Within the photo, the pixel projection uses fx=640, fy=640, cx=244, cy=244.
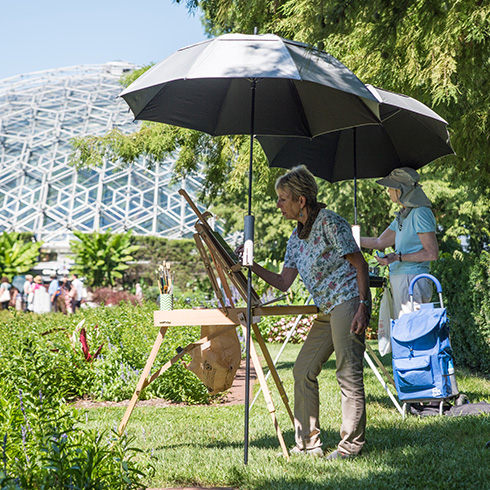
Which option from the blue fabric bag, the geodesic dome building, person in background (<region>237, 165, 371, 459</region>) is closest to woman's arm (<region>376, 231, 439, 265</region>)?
the blue fabric bag

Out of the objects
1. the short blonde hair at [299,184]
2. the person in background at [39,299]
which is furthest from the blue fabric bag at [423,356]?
the person in background at [39,299]

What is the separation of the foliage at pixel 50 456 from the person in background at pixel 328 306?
43.1 inches

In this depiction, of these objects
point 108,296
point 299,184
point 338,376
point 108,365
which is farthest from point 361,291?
point 108,296

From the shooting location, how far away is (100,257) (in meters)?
27.8

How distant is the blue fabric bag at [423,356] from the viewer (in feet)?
14.6

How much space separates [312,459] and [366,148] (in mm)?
2817

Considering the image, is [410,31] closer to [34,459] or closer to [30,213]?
[34,459]

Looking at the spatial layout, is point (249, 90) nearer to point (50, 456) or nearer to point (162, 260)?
point (50, 456)

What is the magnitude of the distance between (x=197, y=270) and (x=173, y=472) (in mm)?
29262

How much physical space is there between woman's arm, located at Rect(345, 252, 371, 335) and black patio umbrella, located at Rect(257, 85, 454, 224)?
5.31 ft

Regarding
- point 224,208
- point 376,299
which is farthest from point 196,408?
point 224,208

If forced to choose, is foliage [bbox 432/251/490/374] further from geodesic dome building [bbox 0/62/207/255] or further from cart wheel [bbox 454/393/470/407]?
geodesic dome building [bbox 0/62/207/255]

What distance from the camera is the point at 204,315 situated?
3.83 m

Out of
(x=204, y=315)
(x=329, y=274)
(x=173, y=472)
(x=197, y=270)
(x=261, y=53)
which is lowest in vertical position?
(x=197, y=270)
